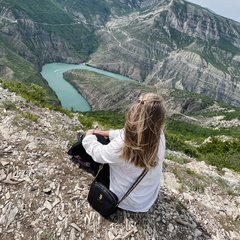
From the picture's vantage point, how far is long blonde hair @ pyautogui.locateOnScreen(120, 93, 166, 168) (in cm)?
439

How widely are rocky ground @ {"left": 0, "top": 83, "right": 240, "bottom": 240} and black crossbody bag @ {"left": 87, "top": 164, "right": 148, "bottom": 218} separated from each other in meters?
0.25

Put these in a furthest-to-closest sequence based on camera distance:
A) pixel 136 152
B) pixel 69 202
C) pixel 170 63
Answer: pixel 170 63 → pixel 69 202 → pixel 136 152

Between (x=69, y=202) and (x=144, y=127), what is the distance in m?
2.78

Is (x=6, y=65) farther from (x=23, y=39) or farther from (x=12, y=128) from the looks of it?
(x=12, y=128)

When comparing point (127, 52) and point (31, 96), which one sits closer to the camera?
point (31, 96)

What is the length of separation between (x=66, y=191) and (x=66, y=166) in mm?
787

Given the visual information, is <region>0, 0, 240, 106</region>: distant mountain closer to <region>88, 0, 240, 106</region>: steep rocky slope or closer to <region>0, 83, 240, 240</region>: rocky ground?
<region>88, 0, 240, 106</region>: steep rocky slope

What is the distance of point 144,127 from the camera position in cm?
441

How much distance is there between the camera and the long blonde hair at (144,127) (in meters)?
4.39

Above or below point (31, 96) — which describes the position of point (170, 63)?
below

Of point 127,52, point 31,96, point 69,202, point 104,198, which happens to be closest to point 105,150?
point 104,198

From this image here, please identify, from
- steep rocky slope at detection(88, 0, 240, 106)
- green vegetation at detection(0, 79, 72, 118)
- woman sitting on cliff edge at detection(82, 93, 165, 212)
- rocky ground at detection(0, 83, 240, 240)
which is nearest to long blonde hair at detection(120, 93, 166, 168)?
woman sitting on cliff edge at detection(82, 93, 165, 212)

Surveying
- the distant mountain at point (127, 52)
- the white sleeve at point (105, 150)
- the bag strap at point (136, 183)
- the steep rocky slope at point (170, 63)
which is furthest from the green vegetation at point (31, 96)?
the steep rocky slope at point (170, 63)

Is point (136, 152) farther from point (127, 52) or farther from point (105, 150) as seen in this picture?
point (127, 52)
